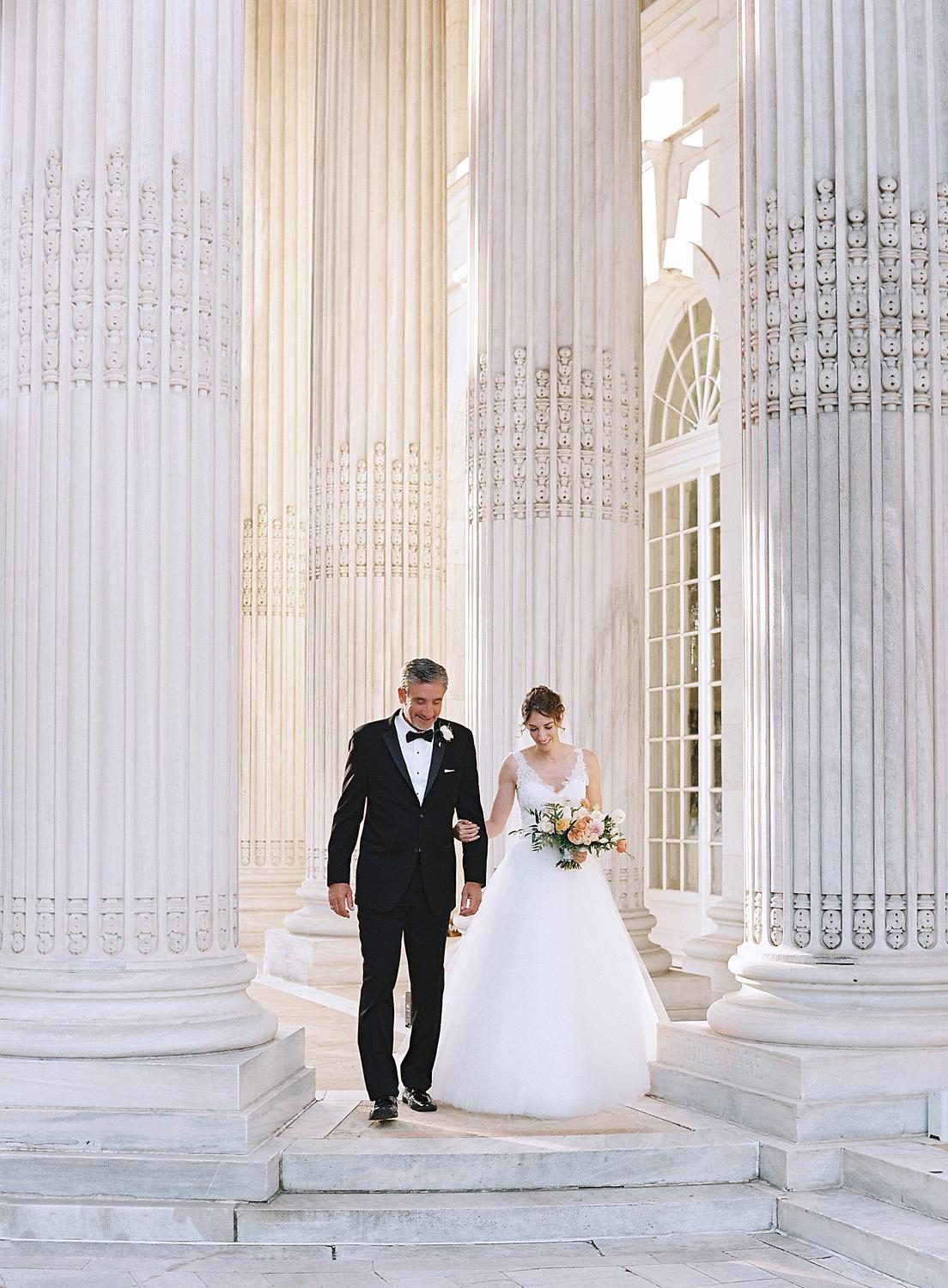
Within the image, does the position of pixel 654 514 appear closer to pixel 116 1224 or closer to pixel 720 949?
pixel 720 949

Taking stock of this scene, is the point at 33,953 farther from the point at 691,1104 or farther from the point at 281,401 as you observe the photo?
the point at 281,401

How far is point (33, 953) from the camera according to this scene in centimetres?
813

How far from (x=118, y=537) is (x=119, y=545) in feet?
0.15

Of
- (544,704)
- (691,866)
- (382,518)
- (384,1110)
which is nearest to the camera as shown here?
(384,1110)

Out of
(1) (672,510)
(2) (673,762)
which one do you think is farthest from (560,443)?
(2) (673,762)

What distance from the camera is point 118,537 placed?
827cm

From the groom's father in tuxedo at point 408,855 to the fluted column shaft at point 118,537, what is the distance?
2.00ft

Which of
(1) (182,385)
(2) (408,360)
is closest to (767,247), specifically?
(1) (182,385)

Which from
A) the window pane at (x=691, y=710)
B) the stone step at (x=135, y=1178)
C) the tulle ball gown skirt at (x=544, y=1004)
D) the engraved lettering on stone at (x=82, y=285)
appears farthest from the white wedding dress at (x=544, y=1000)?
the window pane at (x=691, y=710)

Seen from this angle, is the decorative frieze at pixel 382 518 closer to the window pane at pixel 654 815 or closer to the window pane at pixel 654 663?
the window pane at pixel 654 663

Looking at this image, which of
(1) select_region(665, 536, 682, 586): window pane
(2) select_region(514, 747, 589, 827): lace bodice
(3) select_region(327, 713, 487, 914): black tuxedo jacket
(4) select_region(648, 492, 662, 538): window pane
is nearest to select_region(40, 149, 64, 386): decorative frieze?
(3) select_region(327, 713, 487, 914): black tuxedo jacket

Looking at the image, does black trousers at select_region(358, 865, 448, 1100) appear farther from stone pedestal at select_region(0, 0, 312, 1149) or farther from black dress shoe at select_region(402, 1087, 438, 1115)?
stone pedestal at select_region(0, 0, 312, 1149)

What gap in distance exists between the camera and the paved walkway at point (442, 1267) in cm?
684

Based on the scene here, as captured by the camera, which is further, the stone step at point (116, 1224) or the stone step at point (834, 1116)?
the stone step at point (834, 1116)
